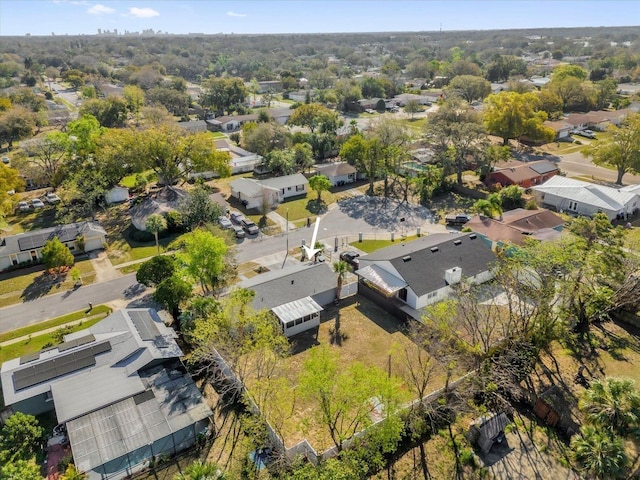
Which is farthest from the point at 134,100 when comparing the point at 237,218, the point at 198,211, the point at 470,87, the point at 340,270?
the point at 340,270

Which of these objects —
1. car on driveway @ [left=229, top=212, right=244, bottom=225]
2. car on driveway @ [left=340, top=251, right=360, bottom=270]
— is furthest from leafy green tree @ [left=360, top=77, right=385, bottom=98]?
car on driveway @ [left=340, top=251, right=360, bottom=270]

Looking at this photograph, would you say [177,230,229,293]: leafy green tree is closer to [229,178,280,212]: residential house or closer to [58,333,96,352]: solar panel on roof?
[58,333,96,352]: solar panel on roof

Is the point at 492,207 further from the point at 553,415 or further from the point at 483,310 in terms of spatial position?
the point at 553,415

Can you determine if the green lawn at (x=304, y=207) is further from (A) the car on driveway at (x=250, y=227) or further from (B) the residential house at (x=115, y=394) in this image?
(B) the residential house at (x=115, y=394)

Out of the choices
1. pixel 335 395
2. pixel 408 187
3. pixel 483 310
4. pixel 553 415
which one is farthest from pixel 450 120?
pixel 335 395

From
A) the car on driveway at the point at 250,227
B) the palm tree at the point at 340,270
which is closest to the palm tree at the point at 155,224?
the car on driveway at the point at 250,227

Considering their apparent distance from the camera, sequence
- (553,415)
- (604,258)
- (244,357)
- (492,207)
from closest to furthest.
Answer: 1. (553,415)
2. (244,357)
3. (604,258)
4. (492,207)

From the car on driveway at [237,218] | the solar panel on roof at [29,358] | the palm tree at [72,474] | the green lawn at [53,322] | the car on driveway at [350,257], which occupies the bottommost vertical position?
the green lawn at [53,322]

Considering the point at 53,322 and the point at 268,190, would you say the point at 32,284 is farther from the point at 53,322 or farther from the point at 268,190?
the point at 268,190
